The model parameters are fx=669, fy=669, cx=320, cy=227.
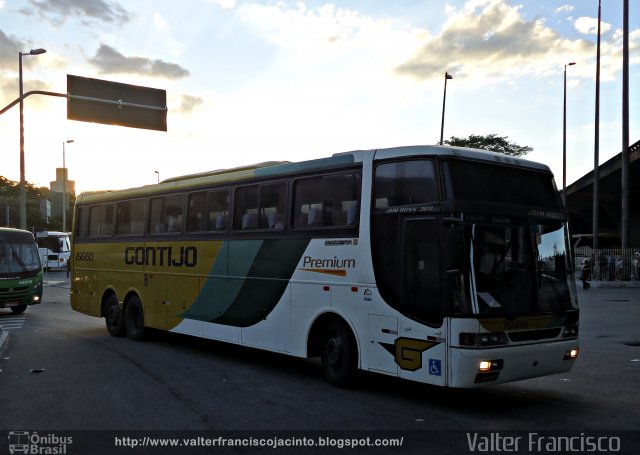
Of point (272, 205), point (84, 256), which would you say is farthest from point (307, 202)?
point (84, 256)

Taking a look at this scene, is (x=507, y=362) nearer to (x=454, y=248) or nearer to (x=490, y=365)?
(x=490, y=365)

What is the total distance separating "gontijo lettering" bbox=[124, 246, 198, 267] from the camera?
12.8m

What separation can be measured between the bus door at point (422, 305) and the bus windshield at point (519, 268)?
0.42 m

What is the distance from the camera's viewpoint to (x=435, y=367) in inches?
306

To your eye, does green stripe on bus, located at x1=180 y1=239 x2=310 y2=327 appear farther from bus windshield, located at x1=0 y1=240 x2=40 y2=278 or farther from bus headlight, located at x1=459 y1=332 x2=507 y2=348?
bus windshield, located at x1=0 y1=240 x2=40 y2=278

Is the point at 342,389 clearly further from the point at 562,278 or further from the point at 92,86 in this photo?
the point at 92,86

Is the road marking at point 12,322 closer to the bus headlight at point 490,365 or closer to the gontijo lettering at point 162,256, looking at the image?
the gontijo lettering at point 162,256

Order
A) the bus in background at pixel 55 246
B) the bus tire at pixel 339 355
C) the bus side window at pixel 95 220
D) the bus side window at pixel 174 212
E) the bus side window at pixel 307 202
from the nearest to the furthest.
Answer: the bus tire at pixel 339 355 → the bus side window at pixel 307 202 → the bus side window at pixel 174 212 → the bus side window at pixel 95 220 → the bus in background at pixel 55 246

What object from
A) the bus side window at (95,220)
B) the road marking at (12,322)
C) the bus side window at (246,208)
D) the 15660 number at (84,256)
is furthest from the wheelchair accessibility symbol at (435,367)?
the road marking at (12,322)

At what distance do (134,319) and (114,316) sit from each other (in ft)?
2.86

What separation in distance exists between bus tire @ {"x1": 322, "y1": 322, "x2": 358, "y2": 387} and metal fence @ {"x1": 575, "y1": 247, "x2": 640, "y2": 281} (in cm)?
2994

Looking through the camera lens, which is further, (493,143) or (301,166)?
(493,143)

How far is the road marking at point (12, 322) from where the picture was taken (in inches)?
697

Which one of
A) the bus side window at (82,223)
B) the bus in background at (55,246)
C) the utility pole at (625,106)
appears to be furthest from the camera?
the bus in background at (55,246)
